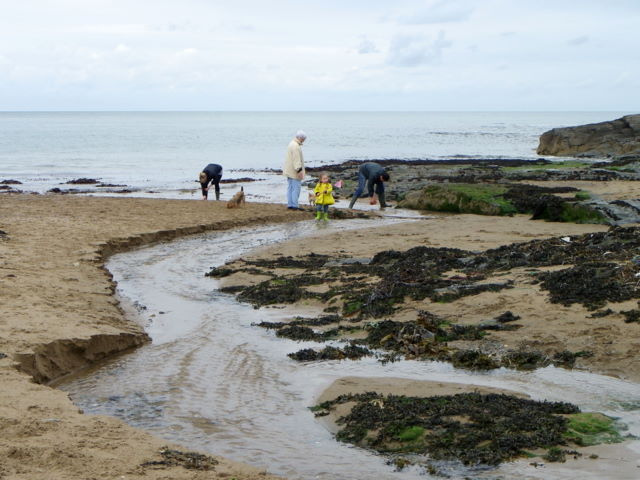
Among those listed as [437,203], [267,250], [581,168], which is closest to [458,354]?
[267,250]

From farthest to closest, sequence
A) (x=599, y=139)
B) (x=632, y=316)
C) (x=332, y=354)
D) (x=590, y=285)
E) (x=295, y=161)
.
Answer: (x=599, y=139)
(x=295, y=161)
(x=590, y=285)
(x=332, y=354)
(x=632, y=316)

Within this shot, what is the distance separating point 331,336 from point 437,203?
13167mm

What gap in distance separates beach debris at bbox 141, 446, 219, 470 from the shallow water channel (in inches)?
18.1

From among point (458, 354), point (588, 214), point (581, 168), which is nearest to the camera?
point (458, 354)

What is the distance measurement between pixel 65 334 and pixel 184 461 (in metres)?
3.41

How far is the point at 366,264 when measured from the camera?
12266 mm

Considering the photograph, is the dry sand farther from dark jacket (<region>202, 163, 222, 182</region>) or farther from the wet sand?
dark jacket (<region>202, 163, 222, 182</region>)

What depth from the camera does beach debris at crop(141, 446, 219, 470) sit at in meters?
4.80

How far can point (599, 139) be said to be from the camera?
4419 centimetres

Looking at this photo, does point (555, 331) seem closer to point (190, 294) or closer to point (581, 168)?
point (190, 294)

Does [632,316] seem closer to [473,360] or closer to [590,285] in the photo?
[590,285]

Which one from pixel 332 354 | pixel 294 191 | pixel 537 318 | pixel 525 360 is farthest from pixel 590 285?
pixel 294 191

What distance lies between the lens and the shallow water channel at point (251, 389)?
5.43m

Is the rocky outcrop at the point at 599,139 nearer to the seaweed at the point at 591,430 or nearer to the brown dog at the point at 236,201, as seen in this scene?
the brown dog at the point at 236,201
